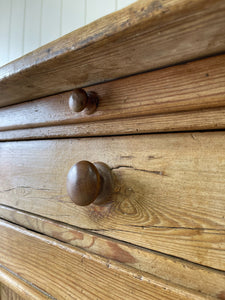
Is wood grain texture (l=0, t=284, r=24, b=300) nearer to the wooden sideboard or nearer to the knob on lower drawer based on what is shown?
the wooden sideboard

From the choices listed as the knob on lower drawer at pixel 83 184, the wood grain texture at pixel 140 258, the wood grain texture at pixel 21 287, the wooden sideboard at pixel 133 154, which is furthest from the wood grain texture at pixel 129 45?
the wood grain texture at pixel 21 287

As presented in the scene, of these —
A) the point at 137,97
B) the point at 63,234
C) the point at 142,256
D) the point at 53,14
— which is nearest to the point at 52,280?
the point at 63,234

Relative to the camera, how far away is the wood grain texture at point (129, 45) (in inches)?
8.0

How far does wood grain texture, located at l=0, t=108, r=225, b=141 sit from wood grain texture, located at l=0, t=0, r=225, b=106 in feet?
0.22

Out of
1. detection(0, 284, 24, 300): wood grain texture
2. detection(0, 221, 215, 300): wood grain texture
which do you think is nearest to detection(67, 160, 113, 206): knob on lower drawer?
detection(0, 221, 215, 300): wood grain texture

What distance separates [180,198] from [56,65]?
0.24m

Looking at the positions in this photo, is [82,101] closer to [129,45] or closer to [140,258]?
[129,45]

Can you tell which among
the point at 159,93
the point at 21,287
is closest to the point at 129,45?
the point at 159,93

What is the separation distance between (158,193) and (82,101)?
17 centimetres

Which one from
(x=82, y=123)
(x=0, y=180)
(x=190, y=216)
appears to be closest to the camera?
(x=190, y=216)

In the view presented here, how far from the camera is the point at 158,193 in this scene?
30cm

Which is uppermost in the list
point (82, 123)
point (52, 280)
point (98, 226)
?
point (82, 123)

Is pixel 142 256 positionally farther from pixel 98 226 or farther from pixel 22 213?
pixel 22 213

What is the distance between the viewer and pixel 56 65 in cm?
32
